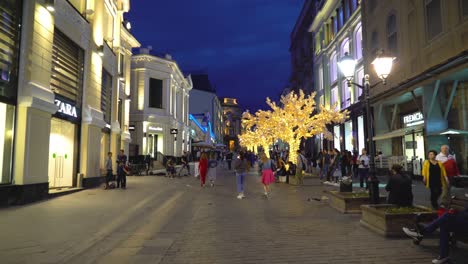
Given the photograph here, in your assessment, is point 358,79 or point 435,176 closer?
point 435,176

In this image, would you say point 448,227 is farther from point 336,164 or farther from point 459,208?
point 336,164

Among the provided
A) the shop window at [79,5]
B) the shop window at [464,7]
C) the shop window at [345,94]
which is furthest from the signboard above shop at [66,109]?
the shop window at [345,94]

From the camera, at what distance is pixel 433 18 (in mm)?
18141

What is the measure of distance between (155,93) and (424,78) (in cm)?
2626

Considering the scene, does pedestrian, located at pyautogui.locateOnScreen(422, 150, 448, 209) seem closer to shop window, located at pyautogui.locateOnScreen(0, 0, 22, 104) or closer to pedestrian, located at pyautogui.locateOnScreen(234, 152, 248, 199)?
pedestrian, located at pyautogui.locateOnScreen(234, 152, 248, 199)

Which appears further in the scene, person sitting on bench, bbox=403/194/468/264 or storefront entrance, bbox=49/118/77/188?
storefront entrance, bbox=49/118/77/188

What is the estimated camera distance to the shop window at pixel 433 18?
17.6m

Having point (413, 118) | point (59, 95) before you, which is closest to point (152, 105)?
point (59, 95)

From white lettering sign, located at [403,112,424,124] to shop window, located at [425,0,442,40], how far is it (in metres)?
4.59

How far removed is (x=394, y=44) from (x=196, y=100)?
65678 mm

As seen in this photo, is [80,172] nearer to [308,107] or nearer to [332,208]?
[332,208]

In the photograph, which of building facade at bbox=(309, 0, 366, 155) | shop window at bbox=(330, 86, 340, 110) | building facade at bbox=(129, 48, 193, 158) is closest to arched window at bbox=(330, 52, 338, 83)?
building facade at bbox=(309, 0, 366, 155)

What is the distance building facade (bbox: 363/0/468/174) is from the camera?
16.4 m

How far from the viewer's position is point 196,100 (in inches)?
3383
